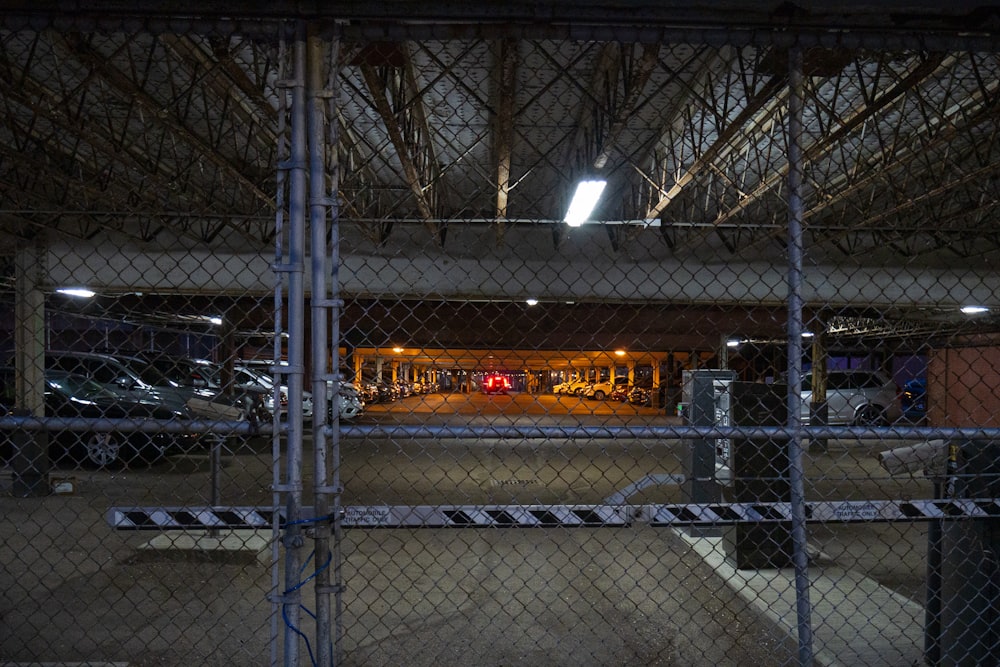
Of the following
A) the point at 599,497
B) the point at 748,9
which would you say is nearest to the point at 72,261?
the point at 599,497

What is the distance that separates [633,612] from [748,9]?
449 centimetres

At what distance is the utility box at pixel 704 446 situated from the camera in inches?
293

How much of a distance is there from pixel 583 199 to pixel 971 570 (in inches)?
233

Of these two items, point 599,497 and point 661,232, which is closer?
point 599,497

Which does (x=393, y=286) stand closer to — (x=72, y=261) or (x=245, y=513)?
(x=72, y=261)

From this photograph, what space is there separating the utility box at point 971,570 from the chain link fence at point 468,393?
0.07 feet

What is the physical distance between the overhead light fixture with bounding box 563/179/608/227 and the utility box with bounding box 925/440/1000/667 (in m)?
4.72

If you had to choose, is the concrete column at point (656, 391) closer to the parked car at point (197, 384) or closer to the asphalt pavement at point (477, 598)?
the parked car at point (197, 384)

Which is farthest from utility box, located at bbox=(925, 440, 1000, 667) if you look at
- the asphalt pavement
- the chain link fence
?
the asphalt pavement

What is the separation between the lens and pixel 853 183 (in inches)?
365

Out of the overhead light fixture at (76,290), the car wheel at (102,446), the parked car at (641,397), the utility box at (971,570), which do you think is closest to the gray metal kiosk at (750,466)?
the utility box at (971,570)

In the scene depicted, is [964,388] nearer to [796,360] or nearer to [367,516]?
[796,360]

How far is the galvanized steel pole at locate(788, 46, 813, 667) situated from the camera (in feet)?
8.65

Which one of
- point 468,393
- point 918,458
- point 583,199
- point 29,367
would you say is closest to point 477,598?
point 918,458
